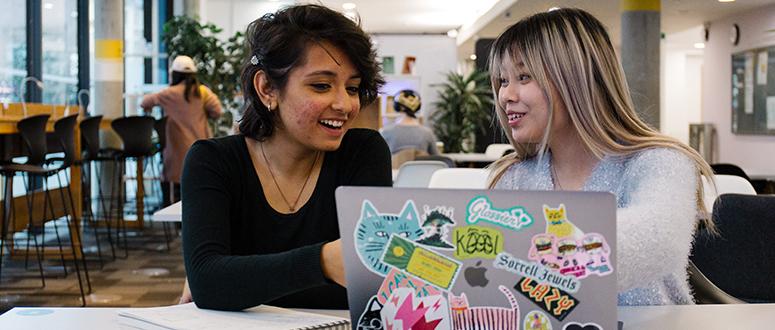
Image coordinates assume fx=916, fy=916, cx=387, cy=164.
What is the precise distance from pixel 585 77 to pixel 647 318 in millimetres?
500

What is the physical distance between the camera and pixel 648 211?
4.78 feet

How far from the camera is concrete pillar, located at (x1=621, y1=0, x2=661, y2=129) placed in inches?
377

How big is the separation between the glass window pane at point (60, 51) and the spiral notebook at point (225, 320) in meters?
7.53

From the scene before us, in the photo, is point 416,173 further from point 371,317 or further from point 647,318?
point 371,317

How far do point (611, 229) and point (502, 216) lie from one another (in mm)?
116

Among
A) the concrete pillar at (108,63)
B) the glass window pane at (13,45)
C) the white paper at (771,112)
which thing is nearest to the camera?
the glass window pane at (13,45)

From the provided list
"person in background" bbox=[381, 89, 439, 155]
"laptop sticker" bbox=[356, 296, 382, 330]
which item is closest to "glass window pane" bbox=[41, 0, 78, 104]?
"person in background" bbox=[381, 89, 439, 155]

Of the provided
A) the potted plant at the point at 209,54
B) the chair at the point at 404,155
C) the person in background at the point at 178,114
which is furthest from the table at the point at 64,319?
the potted plant at the point at 209,54

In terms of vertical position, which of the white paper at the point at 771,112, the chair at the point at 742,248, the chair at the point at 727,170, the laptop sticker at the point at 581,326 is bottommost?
the chair at the point at 742,248

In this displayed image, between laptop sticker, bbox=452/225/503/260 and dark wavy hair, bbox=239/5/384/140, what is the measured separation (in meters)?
0.73

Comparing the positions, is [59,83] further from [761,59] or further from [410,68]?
[761,59]

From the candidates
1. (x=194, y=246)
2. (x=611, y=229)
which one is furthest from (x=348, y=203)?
(x=194, y=246)

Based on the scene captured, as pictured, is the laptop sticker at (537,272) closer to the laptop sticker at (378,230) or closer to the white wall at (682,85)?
the laptop sticker at (378,230)

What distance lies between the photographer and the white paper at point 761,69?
37.2 ft
